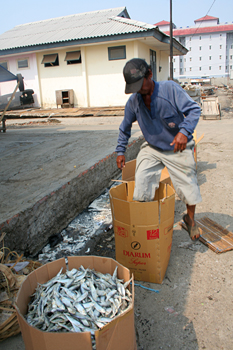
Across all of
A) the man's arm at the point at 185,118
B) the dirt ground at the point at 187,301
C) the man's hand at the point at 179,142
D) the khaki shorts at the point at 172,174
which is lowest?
the dirt ground at the point at 187,301

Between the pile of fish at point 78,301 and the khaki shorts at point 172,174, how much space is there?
3.33ft

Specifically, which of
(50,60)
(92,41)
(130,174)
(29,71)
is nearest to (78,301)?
(130,174)

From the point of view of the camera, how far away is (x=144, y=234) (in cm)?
218

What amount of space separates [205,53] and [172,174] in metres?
75.8

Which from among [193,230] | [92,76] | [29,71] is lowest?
[193,230]

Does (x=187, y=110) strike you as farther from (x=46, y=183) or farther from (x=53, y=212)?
(x=46, y=183)

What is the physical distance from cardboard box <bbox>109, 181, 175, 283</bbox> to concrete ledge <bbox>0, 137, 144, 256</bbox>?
0.88 m

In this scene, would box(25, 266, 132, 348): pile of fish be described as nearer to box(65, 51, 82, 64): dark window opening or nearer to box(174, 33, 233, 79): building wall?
box(65, 51, 82, 64): dark window opening

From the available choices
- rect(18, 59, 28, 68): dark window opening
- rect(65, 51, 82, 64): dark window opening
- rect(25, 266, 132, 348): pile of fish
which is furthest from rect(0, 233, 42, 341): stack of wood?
rect(18, 59, 28, 68): dark window opening

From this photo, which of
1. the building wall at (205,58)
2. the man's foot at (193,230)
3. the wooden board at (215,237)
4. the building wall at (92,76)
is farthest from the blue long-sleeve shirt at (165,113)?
the building wall at (205,58)

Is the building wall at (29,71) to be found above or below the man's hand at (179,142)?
above

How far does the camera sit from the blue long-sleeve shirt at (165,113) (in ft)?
7.70

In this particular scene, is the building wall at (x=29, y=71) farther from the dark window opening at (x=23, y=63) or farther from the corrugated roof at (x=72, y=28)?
the corrugated roof at (x=72, y=28)

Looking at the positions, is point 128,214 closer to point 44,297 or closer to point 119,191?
point 119,191
